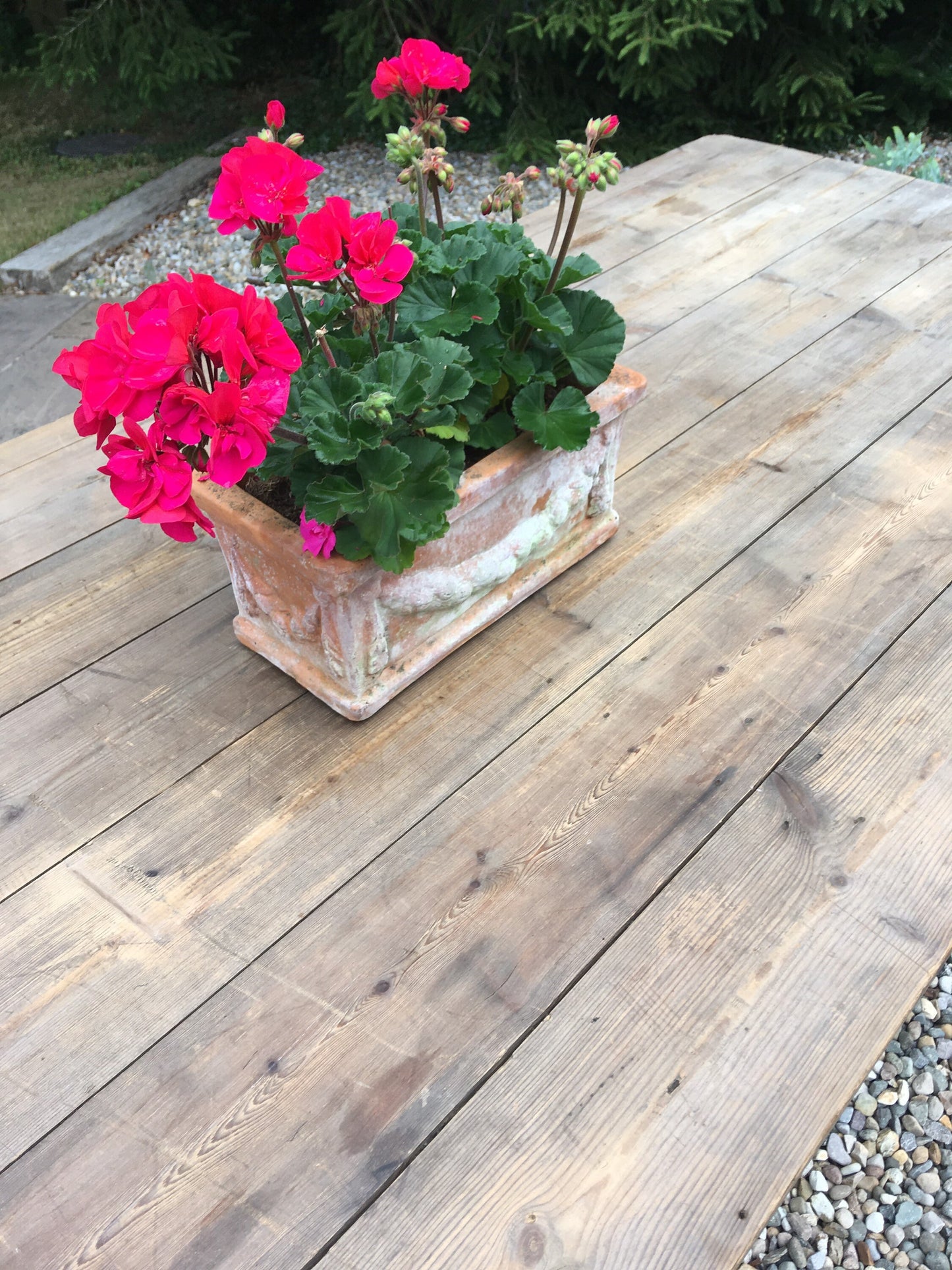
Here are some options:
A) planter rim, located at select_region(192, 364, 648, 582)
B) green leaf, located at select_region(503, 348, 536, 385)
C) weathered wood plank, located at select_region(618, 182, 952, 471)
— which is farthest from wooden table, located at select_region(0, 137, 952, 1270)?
green leaf, located at select_region(503, 348, 536, 385)

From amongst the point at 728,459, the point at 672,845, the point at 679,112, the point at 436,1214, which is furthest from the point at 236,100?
the point at 436,1214

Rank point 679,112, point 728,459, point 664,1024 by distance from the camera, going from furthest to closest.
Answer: point 679,112, point 728,459, point 664,1024

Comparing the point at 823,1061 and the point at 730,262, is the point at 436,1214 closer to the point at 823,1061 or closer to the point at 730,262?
the point at 823,1061

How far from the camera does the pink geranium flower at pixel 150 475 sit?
2.68ft

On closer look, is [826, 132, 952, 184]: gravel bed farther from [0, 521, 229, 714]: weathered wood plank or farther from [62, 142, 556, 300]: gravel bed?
[0, 521, 229, 714]: weathered wood plank

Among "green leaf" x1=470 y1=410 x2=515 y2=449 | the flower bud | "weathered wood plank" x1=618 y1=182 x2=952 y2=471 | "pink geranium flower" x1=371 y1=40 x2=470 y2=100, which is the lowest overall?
"weathered wood plank" x1=618 y1=182 x2=952 y2=471

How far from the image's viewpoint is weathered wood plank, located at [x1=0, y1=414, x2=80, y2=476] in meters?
1.61

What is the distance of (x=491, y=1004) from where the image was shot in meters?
0.93

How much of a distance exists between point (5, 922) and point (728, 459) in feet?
3.92

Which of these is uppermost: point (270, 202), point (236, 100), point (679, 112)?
point (270, 202)

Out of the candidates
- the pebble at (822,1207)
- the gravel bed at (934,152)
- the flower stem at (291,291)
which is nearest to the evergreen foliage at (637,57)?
the gravel bed at (934,152)

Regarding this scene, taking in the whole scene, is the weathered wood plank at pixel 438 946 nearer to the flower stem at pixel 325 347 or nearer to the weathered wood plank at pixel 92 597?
the weathered wood plank at pixel 92 597

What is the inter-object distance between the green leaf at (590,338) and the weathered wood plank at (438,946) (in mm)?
351

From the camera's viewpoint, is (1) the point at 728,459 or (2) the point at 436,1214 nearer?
(2) the point at 436,1214
